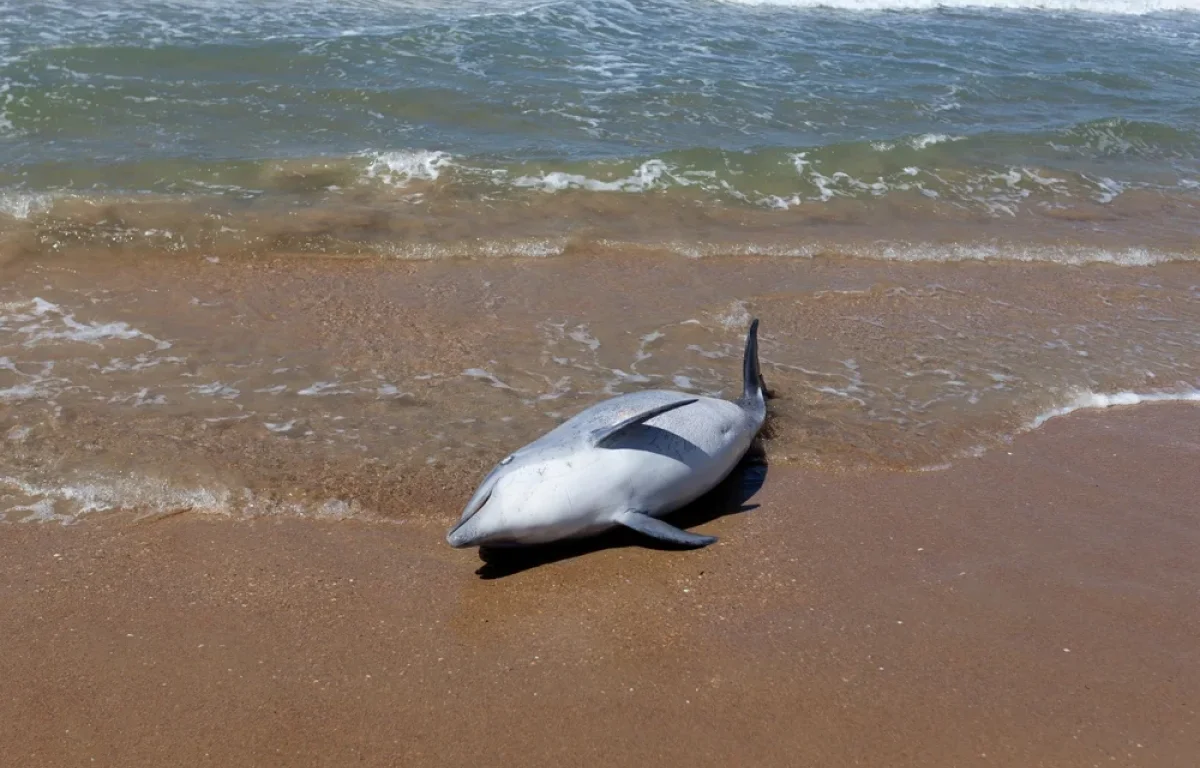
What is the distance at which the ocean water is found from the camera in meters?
6.43

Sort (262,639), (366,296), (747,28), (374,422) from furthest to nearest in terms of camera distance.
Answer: (747,28), (366,296), (374,422), (262,639)

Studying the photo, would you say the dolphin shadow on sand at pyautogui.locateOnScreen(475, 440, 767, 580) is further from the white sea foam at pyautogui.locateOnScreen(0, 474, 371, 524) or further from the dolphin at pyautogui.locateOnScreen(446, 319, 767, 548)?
the white sea foam at pyautogui.locateOnScreen(0, 474, 371, 524)

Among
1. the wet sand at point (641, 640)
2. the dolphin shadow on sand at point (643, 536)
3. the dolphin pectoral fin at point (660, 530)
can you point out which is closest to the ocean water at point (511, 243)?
the dolphin shadow on sand at point (643, 536)

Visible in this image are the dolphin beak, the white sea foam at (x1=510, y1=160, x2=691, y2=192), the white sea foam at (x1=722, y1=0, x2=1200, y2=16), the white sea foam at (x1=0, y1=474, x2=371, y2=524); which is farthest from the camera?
the white sea foam at (x1=722, y1=0, x2=1200, y2=16)

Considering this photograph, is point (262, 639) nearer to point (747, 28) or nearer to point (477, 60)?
point (477, 60)

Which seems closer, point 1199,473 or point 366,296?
point 1199,473

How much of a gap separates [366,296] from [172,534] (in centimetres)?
346

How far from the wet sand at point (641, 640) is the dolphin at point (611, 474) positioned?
17 cm

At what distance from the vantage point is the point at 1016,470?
20.1 feet

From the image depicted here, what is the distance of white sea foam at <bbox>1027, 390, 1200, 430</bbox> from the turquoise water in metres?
4.64

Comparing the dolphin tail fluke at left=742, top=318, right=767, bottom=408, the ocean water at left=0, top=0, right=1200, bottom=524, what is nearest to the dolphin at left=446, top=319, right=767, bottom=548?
the dolphin tail fluke at left=742, top=318, right=767, bottom=408

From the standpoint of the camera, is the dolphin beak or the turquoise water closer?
the dolphin beak

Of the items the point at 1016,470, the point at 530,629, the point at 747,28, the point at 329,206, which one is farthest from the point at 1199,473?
the point at 747,28

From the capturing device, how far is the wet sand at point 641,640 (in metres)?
4.01
